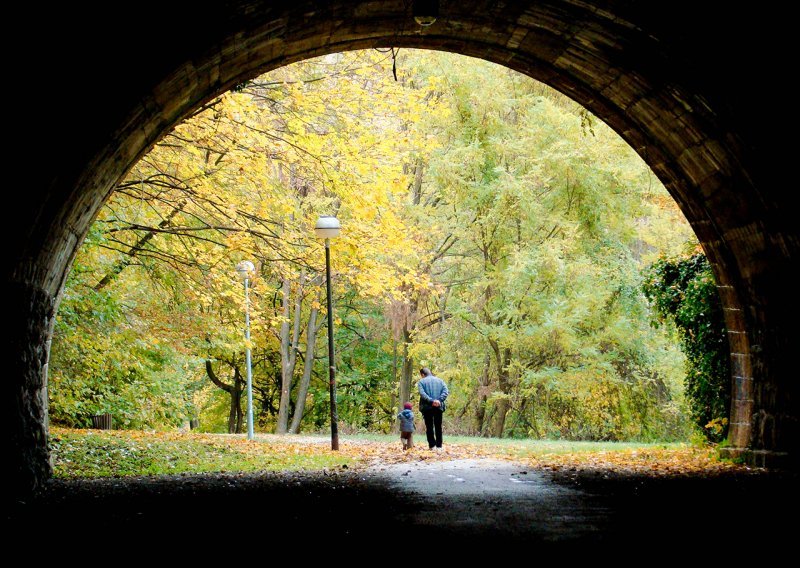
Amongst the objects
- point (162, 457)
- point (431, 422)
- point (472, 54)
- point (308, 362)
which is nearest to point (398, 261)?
point (308, 362)

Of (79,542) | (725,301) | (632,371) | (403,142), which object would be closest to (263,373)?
(632,371)

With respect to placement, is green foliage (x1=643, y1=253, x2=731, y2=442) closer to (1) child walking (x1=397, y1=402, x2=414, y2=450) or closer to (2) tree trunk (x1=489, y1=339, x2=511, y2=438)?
(1) child walking (x1=397, y1=402, x2=414, y2=450)

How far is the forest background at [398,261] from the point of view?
561 inches

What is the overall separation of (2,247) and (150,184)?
7396 millimetres

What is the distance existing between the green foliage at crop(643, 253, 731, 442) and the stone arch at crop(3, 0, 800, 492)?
Result: 168 cm

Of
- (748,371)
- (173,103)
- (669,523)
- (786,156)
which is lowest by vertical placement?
(669,523)

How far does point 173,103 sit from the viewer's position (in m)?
7.32

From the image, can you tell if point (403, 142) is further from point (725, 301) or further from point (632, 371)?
point (632, 371)

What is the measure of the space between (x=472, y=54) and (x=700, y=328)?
498cm

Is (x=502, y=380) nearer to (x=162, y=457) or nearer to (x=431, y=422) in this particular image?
(x=431, y=422)

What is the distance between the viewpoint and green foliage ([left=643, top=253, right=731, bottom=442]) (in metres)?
11.1

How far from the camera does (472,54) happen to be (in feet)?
30.8

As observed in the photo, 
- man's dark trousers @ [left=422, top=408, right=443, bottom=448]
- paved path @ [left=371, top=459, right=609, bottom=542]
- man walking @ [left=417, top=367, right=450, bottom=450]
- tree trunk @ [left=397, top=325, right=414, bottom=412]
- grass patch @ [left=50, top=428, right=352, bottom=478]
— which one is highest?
tree trunk @ [left=397, top=325, right=414, bottom=412]

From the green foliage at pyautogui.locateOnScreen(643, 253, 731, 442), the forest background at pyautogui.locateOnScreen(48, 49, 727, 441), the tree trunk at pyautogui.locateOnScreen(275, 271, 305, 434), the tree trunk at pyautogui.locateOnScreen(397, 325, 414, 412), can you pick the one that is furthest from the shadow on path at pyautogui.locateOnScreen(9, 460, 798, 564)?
the tree trunk at pyautogui.locateOnScreen(397, 325, 414, 412)
